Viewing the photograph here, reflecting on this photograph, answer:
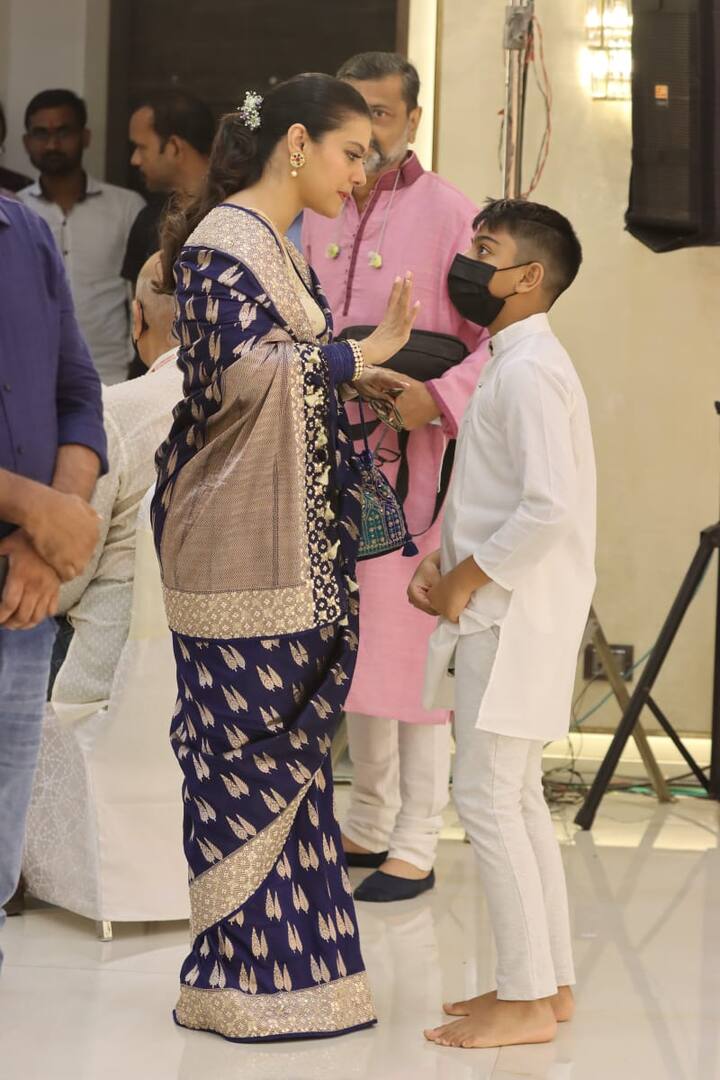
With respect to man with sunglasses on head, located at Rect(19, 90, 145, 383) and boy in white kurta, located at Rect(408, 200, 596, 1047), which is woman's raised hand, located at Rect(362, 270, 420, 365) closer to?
boy in white kurta, located at Rect(408, 200, 596, 1047)

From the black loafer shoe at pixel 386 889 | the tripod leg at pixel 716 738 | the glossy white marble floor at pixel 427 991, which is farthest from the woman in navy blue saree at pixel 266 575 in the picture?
the tripod leg at pixel 716 738

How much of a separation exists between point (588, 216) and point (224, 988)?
311 cm

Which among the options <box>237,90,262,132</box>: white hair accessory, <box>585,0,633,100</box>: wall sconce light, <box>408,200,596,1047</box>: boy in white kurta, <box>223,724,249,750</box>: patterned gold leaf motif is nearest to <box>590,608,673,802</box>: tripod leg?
<box>585,0,633,100</box>: wall sconce light

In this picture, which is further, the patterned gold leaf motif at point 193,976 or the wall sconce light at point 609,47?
the wall sconce light at point 609,47

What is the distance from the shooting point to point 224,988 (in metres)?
2.54

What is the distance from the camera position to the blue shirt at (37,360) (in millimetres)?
2129

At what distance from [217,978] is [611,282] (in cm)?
302

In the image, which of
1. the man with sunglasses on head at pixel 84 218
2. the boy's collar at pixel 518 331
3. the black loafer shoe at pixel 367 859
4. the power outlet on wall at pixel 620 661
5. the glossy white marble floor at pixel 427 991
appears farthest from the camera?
the man with sunglasses on head at pixel 84 218

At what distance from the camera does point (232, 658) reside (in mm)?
2529

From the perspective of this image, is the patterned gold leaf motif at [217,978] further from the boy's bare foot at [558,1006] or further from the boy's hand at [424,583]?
the boy's hand at [424,583]

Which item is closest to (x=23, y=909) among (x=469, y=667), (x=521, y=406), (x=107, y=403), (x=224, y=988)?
(x=224, y=988)

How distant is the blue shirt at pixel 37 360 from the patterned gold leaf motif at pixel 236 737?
514 millimetres

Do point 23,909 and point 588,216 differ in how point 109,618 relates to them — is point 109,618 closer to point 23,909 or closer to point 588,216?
point 23,909

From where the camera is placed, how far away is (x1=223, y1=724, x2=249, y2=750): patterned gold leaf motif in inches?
99.3
